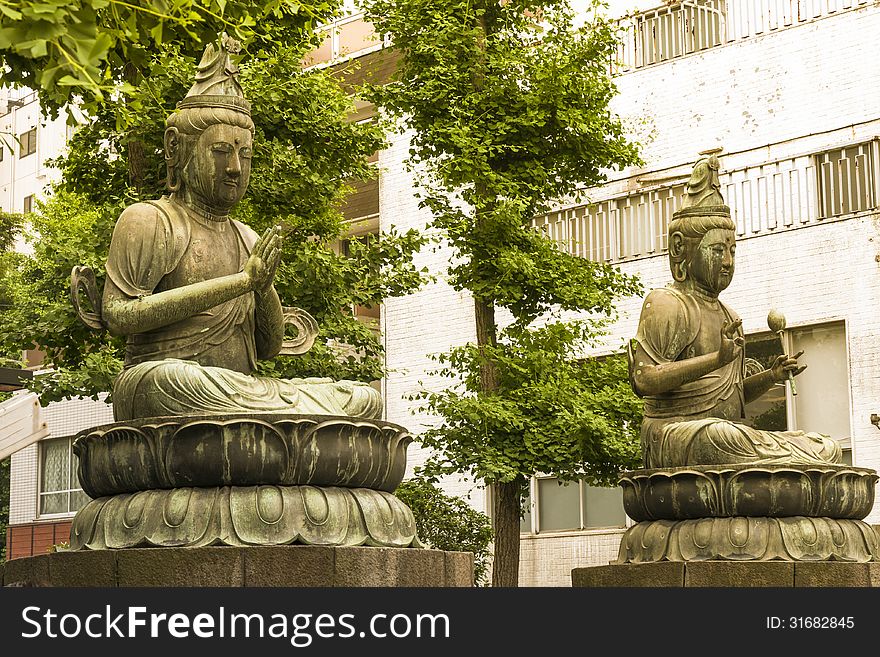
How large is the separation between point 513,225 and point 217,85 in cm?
595

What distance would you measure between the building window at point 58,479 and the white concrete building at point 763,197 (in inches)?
334

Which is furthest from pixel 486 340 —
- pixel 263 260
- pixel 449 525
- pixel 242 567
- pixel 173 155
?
pixel 242 567

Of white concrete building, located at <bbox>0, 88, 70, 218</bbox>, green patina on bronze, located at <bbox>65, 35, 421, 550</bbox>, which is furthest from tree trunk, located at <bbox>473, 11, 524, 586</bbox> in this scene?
white concrete building, located at <bbox>0, 88, 70, 218</bbox>

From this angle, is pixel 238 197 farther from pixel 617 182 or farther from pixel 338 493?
pixel 617 182

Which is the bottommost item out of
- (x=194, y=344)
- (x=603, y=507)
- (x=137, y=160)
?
(x=603, y=507)

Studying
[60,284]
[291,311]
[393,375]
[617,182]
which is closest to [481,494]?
[393,375]

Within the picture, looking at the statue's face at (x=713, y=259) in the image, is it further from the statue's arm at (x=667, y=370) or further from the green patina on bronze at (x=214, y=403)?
the green patina on bronze at (x=214, y=403)

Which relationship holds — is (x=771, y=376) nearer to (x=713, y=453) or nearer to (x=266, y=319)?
(x=713, y=453)

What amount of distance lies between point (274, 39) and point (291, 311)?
18.0 feet

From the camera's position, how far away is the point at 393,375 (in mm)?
20578

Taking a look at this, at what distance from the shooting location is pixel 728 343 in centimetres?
891

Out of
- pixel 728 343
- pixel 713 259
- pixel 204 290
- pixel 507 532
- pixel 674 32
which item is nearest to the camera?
pixel 204 290

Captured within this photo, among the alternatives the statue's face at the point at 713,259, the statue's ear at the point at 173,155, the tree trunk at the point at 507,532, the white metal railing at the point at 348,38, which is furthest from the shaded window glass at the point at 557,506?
the statue's ear at the point at 173,155

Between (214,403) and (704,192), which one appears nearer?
(214,403)
